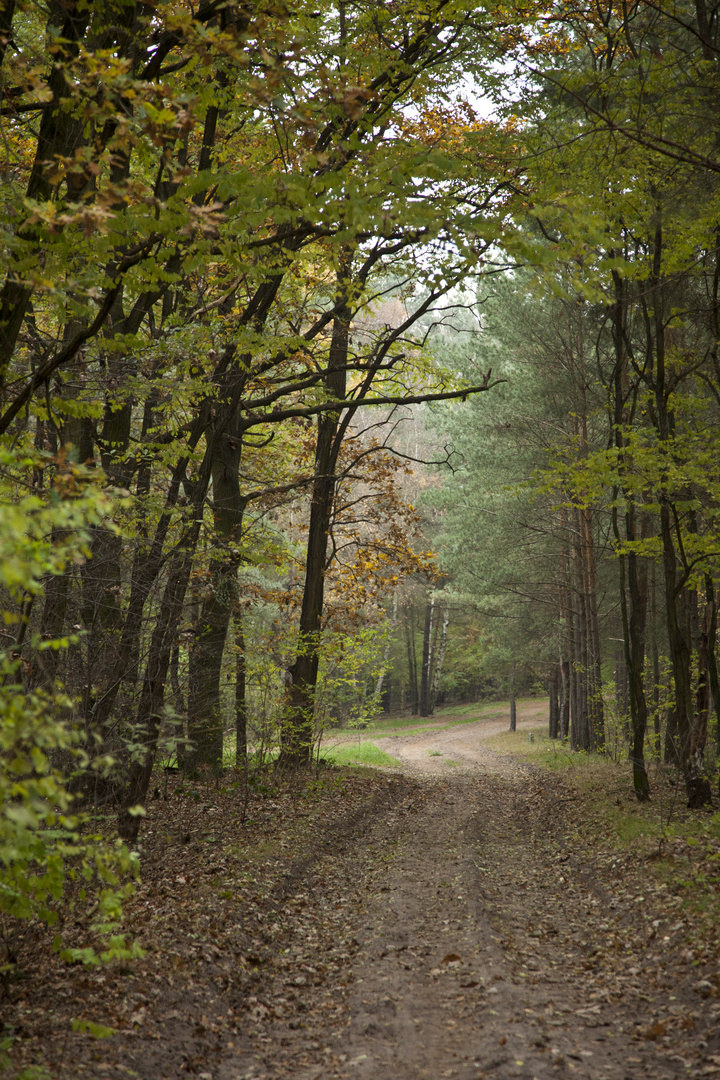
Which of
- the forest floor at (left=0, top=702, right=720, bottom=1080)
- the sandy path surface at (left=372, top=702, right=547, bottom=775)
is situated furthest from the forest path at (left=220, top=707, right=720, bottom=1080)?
the sandy path surface at (left=372, top=702, right=547, bottom=775)

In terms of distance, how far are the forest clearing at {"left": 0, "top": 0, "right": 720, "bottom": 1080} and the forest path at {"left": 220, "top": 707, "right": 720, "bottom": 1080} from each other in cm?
3

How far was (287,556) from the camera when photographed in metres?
12.3

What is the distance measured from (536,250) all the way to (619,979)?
4865mm

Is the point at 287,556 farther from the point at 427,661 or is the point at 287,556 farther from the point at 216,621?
the point at 427,661

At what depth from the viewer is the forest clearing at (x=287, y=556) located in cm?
394

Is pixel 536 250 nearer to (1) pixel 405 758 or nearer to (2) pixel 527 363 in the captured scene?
(2) pixel 527 363

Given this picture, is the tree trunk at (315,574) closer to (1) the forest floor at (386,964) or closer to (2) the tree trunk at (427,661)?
(1) the forest floor at (386,964)

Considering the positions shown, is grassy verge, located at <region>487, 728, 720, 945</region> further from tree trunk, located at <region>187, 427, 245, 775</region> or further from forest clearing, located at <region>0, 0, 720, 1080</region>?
tree trunk, located at <region>187, 427, 245, 775</region>

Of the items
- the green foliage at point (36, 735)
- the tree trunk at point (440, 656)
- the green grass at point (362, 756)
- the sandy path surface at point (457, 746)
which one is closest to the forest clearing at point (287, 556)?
the green foliage at point (36, 735)

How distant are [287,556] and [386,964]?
7709 mm

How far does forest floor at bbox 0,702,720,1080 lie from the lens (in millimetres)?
3910

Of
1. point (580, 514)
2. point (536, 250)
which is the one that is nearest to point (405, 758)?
point (580, 514)

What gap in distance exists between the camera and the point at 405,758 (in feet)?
76.0

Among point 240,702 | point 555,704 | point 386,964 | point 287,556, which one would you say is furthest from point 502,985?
point 555,704
